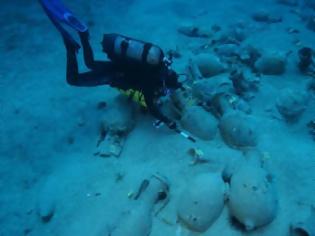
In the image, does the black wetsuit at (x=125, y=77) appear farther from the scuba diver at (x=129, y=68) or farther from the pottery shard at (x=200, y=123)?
the pottery shard at (x=200, y=123)

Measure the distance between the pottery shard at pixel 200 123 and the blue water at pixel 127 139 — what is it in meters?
0.02

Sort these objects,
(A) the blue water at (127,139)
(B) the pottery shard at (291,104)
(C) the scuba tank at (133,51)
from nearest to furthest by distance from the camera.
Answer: (A) the blue water at (127,139), (C) the scuba tank at (133,51), (B) the pottery shard at (291,104)

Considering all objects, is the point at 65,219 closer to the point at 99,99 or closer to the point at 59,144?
the point at 59,144

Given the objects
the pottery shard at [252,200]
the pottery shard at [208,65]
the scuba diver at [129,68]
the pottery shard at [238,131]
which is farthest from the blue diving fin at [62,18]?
the pottery shard at [252,200]

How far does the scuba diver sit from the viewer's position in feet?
15.1

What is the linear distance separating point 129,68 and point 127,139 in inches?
46.5

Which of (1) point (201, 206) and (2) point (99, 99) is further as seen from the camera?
(2) point (99, 99)

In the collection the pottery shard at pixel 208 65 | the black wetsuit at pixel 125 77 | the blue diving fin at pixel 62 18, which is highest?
the blue diving fin at pixel 62 18

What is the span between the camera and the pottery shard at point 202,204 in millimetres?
3467

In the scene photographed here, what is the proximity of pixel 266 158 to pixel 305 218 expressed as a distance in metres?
0.96

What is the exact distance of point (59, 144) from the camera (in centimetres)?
567

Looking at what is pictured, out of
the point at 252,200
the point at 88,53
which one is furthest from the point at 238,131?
the point at 88,53

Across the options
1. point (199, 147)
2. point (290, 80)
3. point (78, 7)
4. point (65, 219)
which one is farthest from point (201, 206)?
point (78, 7)

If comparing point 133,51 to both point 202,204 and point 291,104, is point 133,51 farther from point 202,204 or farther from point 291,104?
point 291,104
